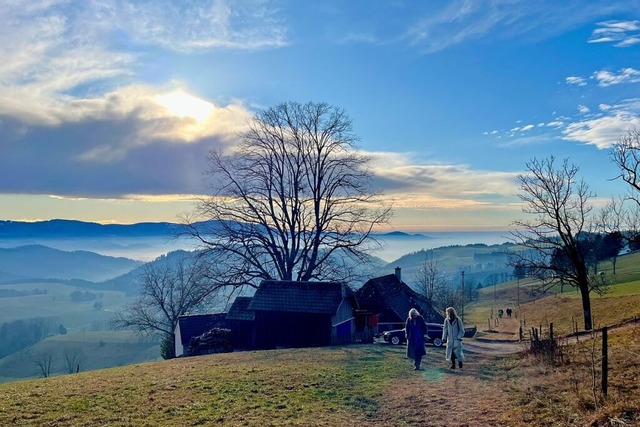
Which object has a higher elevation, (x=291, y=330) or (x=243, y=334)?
(x=291, y=330)

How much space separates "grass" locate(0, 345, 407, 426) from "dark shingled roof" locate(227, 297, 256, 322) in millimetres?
13731

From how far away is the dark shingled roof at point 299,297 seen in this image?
27.9 metres

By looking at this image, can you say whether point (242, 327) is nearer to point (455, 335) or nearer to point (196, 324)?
point (196, 324)

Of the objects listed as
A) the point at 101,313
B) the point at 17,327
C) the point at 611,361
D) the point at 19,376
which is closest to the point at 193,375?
the point at 611,361

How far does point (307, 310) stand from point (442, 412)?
1912 cm

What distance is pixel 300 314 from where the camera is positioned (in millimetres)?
28438

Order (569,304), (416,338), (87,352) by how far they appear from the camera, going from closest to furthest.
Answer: (416,338)
(569,304)
(87,352)

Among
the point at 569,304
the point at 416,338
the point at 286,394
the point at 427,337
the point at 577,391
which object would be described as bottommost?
the point at 569,304

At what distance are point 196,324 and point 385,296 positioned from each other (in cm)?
1766

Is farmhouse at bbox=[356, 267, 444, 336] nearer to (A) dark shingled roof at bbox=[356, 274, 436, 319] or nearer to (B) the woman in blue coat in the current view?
(A) dark shingled roof at bbox=[356, 274, 436, 319]

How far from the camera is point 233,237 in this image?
31.7 metres

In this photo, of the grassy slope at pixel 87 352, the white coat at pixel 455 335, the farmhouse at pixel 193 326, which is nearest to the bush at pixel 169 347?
the farmhouse at pixel 193 326

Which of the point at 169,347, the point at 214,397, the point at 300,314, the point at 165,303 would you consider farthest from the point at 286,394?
the point at 165,303

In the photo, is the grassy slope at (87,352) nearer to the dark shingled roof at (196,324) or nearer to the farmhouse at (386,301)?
the farmhouse at (386,301)
